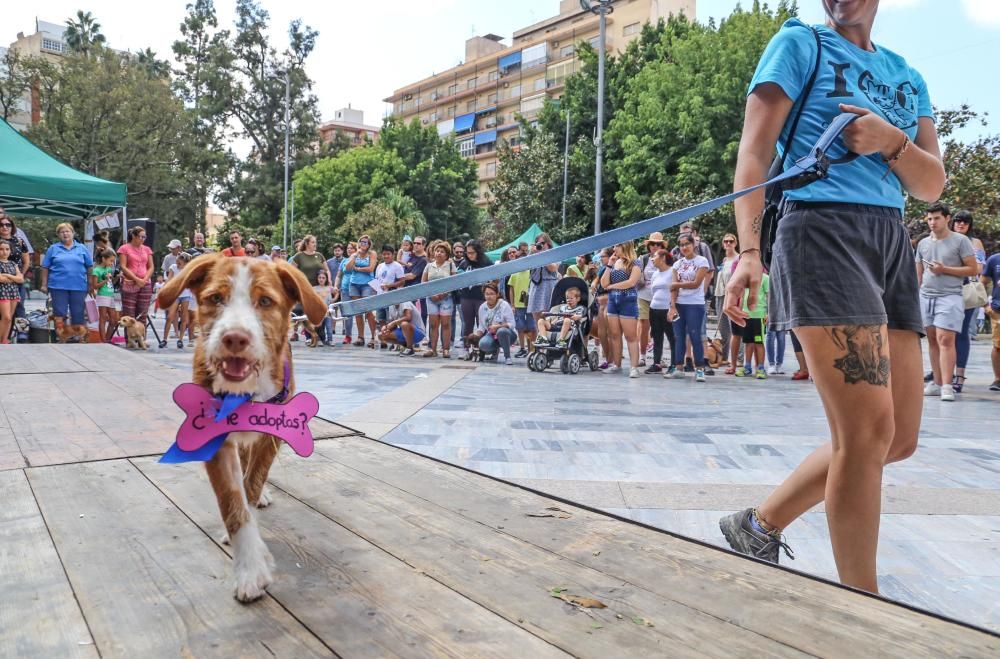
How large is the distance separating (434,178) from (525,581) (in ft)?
160

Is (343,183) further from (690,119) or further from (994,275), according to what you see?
(994,275)

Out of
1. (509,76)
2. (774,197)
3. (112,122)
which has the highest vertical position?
(509,76)

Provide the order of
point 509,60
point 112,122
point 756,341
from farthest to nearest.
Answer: point 509,60, point 112,122, point 756,341

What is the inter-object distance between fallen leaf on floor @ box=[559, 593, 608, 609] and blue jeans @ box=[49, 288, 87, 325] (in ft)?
39.4

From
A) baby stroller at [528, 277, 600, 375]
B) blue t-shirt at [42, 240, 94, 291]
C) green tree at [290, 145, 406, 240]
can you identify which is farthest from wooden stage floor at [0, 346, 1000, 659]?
green tree at [290, 145, 406, 240]

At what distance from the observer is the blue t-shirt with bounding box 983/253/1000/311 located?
8.62 metres

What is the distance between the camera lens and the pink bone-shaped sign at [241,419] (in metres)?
2.05

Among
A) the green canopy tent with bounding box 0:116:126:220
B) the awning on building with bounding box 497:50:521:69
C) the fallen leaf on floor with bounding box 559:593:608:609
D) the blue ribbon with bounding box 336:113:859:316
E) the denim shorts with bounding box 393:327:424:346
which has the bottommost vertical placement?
the fallen leaf on floor with bounding box 559:593:608:609

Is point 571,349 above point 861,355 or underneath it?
underneath

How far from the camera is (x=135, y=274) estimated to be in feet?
39.6

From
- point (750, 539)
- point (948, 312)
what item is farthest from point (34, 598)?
point (948, 312)

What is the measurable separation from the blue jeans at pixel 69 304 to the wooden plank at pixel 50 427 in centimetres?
693

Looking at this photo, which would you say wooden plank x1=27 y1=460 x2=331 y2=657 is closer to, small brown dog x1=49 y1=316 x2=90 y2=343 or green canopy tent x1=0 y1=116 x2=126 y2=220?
small brown dog x1=49 y1=316 x2=90 y2=343

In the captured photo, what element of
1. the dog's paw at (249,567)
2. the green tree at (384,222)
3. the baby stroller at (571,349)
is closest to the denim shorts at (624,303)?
the baby stroller at (571,349)
